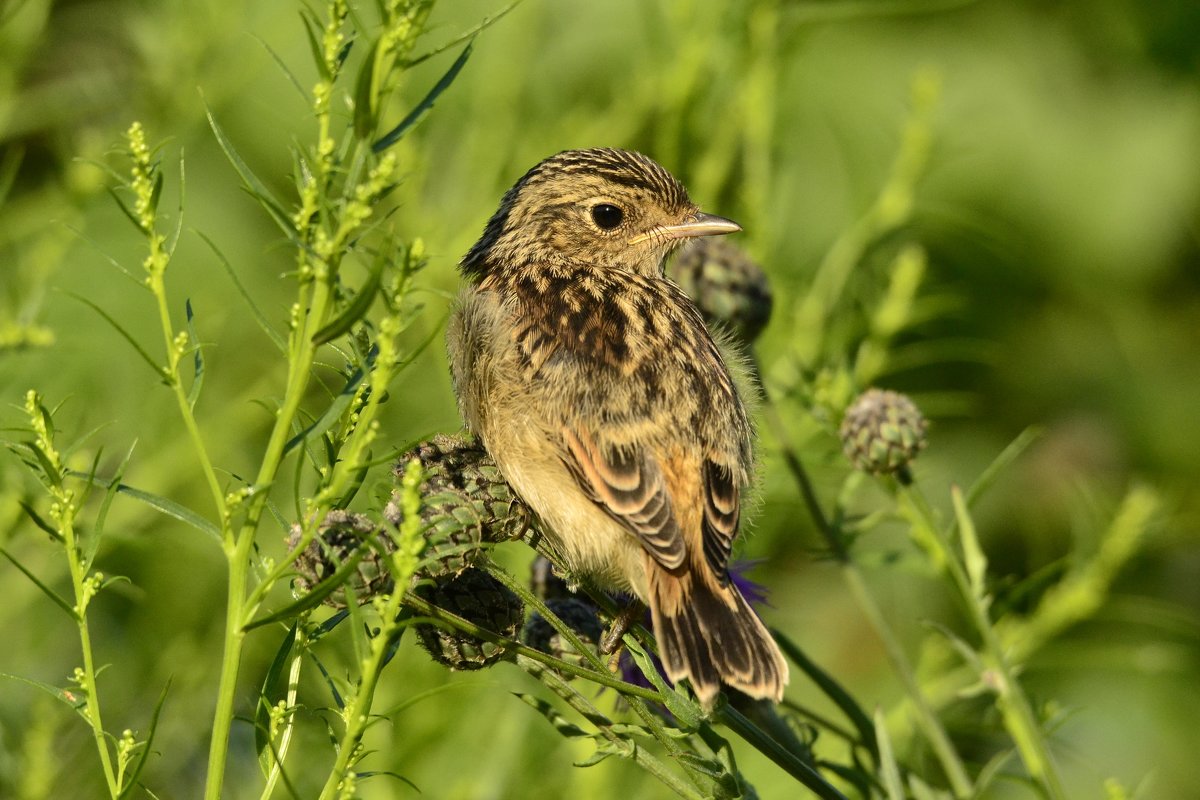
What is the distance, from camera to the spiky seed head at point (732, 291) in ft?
11.0

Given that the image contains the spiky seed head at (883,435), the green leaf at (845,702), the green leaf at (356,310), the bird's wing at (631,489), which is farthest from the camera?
the spiky seed head at (883,435)

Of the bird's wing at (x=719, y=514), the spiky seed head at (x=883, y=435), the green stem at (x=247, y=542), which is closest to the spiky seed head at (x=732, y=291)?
the spiky seed head at (x=883, y=435)

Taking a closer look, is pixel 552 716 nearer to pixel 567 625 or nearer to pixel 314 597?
pixel 567 625

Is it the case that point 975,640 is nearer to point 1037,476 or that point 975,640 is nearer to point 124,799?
point 1037,476

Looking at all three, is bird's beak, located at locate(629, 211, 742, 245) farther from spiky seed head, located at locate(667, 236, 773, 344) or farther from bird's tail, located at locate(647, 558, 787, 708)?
bird's tail, located at locate(647, 558, 787, 708)

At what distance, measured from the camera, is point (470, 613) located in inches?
86.3

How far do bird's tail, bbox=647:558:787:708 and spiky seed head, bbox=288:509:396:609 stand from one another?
486mm

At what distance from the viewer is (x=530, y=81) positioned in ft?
17.6

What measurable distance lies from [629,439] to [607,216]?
3.35 feet

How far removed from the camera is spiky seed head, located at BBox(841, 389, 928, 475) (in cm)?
279

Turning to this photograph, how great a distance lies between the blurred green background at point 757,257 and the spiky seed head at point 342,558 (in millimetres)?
827

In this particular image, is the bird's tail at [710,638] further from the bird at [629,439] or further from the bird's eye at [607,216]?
the bird's eye at [607,216]

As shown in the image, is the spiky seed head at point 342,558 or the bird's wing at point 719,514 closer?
the spiky seed head at point 342,558

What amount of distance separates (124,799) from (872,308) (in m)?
2.77
